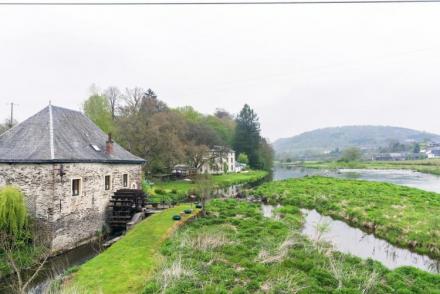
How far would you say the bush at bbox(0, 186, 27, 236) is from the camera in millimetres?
12664

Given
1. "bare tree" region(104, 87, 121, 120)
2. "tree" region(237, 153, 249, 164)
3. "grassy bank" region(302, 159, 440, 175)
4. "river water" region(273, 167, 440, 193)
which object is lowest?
"river water" region(273, 167, 440, 193)

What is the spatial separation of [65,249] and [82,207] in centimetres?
223

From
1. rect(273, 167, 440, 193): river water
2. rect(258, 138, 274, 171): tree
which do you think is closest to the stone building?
rect(273, 167, 440, 193): river water

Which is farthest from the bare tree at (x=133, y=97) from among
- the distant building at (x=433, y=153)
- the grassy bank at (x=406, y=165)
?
the distant building at (x=433, y=153)

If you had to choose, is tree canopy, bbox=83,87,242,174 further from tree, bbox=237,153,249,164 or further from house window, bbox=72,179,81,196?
house window, bbox=72,179,81,196

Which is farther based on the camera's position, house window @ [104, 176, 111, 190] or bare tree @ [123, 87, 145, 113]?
bare tree @ [123, 87, 145, 113]

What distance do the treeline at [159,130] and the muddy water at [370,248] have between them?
18517mm

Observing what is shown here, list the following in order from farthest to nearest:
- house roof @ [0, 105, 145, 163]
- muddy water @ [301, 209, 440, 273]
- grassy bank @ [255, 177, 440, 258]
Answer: grassy bank @ [255, 177, 440, 258]
house roof @ [0, 105, 145, 163]
muddy water @ [301, 209, 440, 273]

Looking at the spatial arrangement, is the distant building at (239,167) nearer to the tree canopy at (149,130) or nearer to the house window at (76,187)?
the tree canopy at (149,130)

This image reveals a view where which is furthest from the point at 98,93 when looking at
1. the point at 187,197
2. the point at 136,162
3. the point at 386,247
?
the point at 386,247

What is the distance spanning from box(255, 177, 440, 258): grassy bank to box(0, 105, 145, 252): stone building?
15.2 meters

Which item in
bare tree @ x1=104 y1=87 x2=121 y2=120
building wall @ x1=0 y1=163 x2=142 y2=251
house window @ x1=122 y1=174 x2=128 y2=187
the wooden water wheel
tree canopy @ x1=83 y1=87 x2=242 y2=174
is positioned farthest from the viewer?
bare tree @ x1=104 y1=87 x2=121 y2=120

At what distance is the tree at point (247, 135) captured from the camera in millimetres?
67625

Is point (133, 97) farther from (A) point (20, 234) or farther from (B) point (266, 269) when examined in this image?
(B) point (266, 269)
